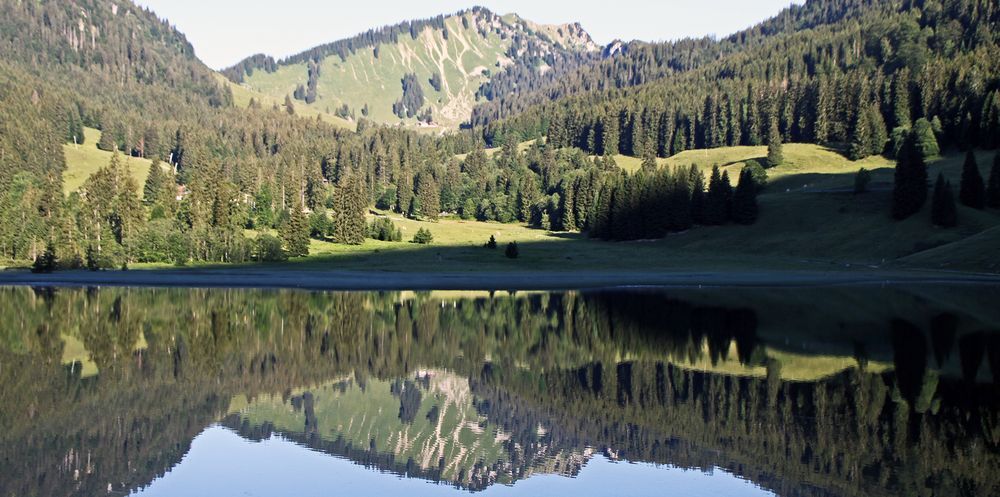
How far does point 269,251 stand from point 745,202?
70.8 meters

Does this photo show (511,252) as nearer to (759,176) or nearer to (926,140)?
(759,176)

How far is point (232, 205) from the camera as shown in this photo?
13162cm

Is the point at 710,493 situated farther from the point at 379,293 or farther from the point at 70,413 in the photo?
the point at 379,293

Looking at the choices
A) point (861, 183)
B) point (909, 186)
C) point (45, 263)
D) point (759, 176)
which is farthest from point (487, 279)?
point (759, 176)

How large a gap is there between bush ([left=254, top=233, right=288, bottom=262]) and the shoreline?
13092mm

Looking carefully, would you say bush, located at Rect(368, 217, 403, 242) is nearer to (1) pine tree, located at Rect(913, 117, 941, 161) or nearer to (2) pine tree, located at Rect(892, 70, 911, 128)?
(1) pine tree, located at Rect(913, 117, 941, 161)

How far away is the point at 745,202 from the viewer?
449 feet

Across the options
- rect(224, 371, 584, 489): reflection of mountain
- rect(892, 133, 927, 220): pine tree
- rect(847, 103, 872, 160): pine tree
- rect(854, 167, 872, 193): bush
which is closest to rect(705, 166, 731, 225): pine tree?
rect(854, 167, 872, 193): bush

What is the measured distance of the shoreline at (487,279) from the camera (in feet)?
276

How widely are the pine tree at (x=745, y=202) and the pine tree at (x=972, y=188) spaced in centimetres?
2882

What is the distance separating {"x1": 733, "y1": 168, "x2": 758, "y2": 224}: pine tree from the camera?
136 meters

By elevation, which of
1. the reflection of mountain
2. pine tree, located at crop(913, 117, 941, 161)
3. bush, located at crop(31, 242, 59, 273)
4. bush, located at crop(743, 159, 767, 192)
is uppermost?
pine tree, located at crop(913, 117, 941, 161)

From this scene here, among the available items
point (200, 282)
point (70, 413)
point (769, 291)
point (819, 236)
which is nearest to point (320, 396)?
point (70, 413)

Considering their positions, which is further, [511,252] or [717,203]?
[717,203]
